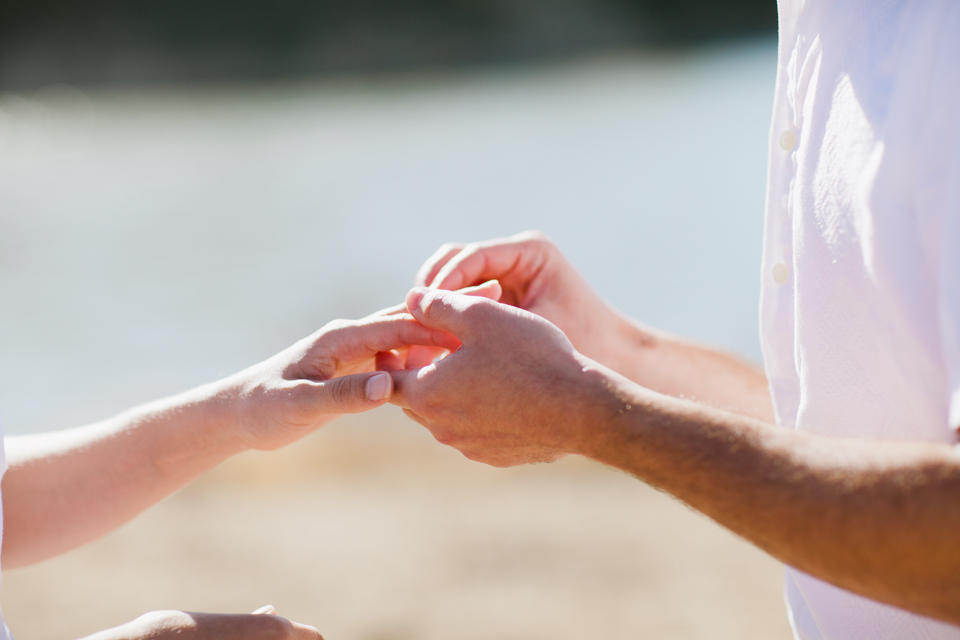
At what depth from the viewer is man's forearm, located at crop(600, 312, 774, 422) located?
243 centimetres

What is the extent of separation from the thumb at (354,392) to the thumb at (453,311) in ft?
0.57

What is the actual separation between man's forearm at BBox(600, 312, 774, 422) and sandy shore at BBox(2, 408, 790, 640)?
2.28m

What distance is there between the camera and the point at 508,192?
17969 millimetres

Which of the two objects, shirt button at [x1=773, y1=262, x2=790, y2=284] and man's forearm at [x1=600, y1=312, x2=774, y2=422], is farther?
man's forearm at [x1=600, y1=312, x2=774, y2=422]

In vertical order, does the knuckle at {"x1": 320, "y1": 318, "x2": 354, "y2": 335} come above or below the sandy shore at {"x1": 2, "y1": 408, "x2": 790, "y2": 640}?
above

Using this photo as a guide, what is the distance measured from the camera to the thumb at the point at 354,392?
1.99 meters

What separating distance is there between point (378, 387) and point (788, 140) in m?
1.05

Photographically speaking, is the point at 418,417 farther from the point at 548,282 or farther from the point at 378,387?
the point at 548,282

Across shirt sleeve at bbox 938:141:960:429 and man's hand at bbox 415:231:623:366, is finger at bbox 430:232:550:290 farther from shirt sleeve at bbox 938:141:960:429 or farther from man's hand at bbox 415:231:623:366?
shirt sleeve at bbox 938:141:960:429

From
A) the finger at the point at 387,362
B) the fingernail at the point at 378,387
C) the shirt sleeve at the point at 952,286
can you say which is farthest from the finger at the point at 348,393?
the shirt sleeve at the point at 952,286

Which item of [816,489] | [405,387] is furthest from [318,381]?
[816,489]

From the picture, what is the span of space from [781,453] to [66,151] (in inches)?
1210

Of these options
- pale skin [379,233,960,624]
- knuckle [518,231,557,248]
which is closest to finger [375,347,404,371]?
pale skin [379,233,960,624]

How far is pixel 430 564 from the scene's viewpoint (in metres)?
5.16
